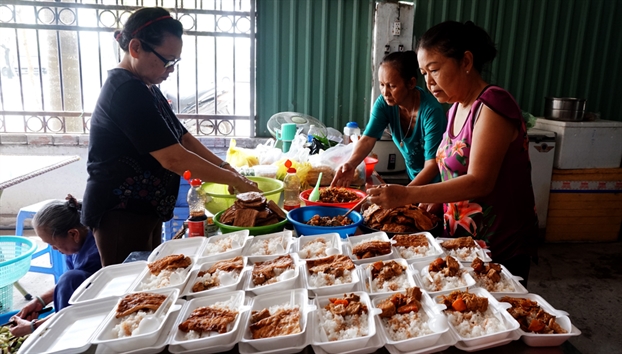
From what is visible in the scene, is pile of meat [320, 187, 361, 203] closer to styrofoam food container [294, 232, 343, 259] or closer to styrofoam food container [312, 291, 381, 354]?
styrofoam food container [294, 232, 343, 259]

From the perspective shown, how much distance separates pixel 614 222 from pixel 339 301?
17.1ft

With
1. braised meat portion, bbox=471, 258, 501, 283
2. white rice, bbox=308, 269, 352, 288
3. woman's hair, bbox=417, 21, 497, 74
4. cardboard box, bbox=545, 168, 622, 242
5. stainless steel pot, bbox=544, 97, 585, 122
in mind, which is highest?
woman's hair, bbox=417, 21, 497, 74

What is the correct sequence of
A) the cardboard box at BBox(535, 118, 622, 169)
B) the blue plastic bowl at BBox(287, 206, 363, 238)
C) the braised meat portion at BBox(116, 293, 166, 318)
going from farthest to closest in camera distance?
the cardboard box at BBox(535, 118, 622, 169), the blue plastic bowl at BBox(287, 206, 363, 238), the braised meat portion at BBox(116, 293, 166, 318)

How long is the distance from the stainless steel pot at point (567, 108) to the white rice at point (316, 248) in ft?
13.9

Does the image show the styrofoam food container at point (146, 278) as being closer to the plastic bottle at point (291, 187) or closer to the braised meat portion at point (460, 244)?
the braised meat portion at point (460, 244)

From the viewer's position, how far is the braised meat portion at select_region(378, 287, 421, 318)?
115 cm

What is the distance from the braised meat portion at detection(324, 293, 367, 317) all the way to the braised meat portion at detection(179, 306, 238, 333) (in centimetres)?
28

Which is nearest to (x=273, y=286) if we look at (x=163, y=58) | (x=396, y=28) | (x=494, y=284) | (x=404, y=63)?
(x=494, y=284)

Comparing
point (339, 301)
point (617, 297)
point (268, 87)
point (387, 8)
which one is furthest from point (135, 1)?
point (617, 297)

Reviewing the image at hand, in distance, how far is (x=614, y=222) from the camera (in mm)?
4953

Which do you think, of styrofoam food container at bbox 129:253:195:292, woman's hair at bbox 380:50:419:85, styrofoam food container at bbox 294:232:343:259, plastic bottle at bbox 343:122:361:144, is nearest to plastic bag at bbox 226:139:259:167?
plastic bottle at bbox 343:122:361:144

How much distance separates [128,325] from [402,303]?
0.76m

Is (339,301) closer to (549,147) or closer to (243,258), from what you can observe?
(243,258)

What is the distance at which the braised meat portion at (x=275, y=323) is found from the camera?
3.48 feet
